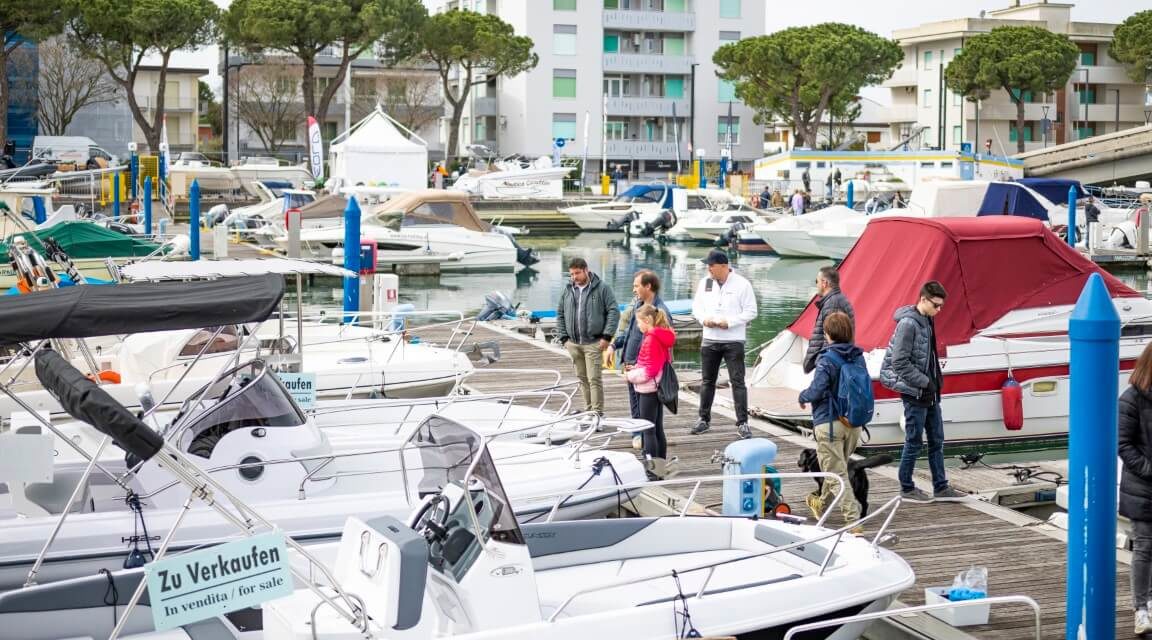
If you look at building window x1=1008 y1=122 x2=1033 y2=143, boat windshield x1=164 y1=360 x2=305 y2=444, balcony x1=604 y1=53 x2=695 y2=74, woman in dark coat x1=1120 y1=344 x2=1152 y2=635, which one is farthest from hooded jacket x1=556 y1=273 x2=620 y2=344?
building window x1=1008 y1=122 x2=1033 y2=143

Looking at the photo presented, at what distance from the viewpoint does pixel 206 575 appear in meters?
5.73

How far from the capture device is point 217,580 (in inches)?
226

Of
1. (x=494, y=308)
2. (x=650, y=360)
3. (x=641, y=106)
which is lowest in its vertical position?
(x=494, y=308)

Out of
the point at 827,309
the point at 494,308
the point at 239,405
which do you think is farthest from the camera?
the point at 494,308

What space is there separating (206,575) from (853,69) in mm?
74877

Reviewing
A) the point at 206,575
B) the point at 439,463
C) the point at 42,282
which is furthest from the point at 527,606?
the point at 42,282

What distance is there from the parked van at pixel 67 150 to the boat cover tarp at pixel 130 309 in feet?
177

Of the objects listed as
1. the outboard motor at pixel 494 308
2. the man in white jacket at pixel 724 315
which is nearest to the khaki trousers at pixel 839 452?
the man in white jacket at pixel 724 315

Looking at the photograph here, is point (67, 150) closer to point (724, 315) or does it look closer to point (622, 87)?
point (622, 87)

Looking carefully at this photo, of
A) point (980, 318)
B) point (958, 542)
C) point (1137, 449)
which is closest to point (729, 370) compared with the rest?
point (980, 318)

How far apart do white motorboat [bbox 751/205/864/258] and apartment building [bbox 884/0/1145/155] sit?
4326 centimetres

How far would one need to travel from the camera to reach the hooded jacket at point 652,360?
11.4 m

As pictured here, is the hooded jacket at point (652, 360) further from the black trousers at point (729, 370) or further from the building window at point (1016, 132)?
the building window at point (1016, 132)

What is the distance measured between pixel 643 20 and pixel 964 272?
69033 millimetres
